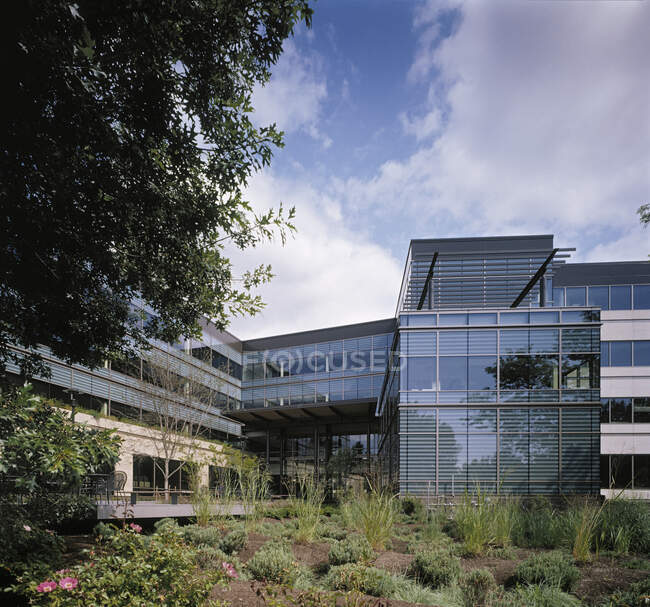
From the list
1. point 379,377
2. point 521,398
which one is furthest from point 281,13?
point 379,377

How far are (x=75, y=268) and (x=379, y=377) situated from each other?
1138 inches

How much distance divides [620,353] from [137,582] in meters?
27.6

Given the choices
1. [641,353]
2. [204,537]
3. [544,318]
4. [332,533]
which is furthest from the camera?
[641,353]

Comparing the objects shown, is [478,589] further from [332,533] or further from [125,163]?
[125,163]

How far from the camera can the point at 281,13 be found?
5.38m

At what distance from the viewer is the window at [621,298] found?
26.7m

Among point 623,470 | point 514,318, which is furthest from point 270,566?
point 623,470

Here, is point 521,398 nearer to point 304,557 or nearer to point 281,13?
point 304,557

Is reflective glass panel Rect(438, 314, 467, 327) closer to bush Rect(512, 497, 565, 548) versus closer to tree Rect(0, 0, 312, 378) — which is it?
bush Rect(512, 497, 565, 548)

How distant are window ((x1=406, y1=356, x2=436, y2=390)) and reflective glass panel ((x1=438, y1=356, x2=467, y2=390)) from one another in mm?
318

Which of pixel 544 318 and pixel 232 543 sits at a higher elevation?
pixel 544 318

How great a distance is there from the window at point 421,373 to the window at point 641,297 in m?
14.5

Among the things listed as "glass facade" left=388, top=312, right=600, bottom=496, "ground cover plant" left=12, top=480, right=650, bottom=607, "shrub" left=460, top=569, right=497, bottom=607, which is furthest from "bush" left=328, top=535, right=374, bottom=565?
"glass facade" left=388, top=312, right=600, bottom=496

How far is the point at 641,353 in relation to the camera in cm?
2620
